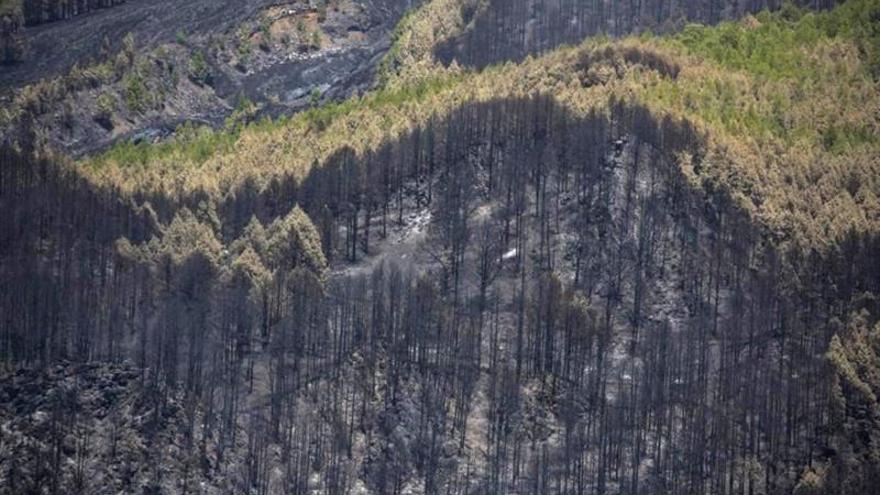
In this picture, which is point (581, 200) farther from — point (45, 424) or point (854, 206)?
point (45, 424)

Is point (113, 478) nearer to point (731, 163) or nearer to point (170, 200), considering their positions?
point (170, 200)

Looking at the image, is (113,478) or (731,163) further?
(731,163)

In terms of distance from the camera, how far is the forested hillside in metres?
168

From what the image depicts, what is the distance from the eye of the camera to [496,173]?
197 metres

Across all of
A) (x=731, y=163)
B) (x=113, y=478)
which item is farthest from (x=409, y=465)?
(x=731, y=163)

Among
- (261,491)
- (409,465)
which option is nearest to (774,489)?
(409,465)

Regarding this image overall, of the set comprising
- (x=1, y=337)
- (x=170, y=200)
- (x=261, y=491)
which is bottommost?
(x=261, y=491)

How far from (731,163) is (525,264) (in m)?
22.8

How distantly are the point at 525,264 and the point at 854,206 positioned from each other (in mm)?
29805

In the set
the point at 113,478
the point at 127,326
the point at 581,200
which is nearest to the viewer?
the point at 113,478

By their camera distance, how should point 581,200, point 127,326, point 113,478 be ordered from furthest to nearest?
point 581,200
point 127,326
point 113,478

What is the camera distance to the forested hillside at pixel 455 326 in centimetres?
16788

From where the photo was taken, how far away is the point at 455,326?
17975 centimetres

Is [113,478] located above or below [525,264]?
below
